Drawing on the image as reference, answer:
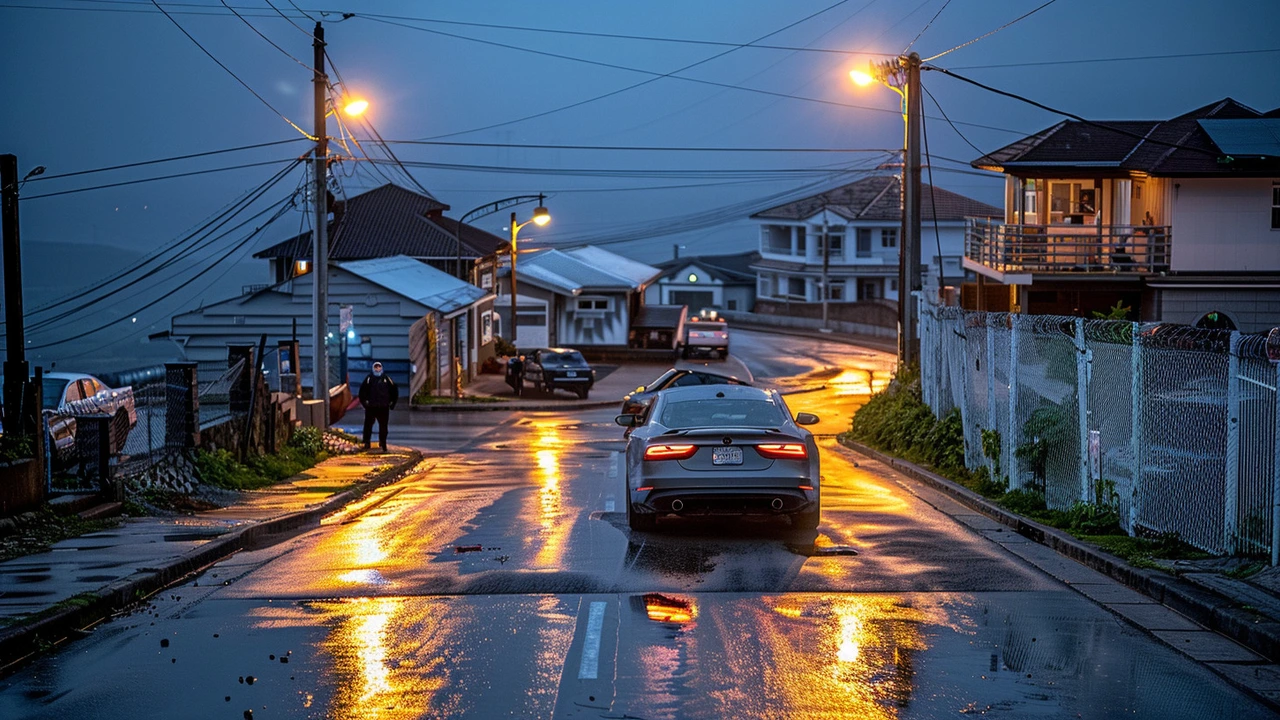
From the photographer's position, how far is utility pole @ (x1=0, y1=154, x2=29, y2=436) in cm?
1566

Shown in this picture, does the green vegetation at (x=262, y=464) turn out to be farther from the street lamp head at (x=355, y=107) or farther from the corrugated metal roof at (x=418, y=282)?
the corrugated metal roof at (x=418, y=282)

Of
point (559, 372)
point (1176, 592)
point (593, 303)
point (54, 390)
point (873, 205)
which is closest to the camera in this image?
point (1176, 592)

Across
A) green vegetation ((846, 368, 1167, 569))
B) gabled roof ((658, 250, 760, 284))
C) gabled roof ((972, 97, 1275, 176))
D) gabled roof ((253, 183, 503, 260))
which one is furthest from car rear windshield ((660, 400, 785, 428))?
gabled roof ((658, 250, 760, 284))

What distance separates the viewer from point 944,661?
7.50m

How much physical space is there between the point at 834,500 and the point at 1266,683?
28.4 ft

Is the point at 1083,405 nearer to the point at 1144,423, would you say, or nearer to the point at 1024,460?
the point at 1144,423

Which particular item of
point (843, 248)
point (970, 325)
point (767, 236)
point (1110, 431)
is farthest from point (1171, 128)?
point (767, 236)

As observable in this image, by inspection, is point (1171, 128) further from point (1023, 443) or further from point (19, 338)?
point (19, 338)

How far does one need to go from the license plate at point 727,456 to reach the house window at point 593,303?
54.7 meters

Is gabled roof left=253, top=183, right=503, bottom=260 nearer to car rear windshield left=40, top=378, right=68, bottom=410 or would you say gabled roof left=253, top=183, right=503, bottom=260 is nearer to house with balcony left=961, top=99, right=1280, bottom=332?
house with balcony left=961, top=99, right=1280, bottom=332

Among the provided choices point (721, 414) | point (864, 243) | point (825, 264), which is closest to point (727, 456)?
point (721, 414)

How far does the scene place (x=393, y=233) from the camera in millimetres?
56750

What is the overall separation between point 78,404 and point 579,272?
48.9 meters

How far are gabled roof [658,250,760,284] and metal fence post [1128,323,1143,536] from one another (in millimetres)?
90404
